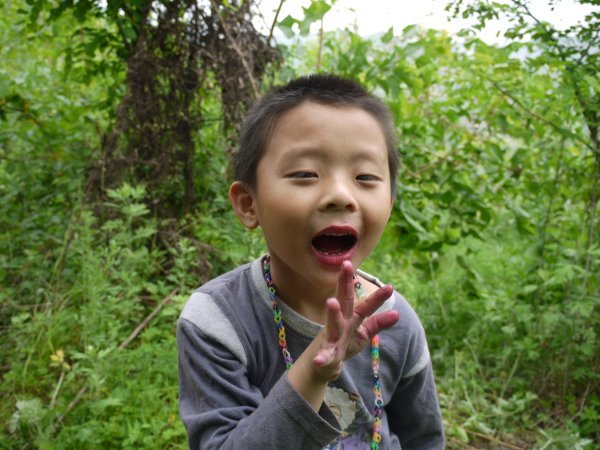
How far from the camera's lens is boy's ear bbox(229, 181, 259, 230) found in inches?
57.2

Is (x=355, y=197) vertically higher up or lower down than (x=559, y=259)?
higher up

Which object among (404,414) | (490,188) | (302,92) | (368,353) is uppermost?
(302,92)

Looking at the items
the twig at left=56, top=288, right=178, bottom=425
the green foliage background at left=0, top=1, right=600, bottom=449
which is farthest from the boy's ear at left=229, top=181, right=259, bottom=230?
the twig at left=56, top=288, right=178, bottom=425

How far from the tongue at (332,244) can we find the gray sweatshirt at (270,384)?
221mm

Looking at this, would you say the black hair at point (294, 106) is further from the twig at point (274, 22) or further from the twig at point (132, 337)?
the twig at point (274, 22)

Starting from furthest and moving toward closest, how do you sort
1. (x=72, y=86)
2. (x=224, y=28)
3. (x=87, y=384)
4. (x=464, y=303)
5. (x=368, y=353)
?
(x=72, y=86) → (x=464, y=303) → (x=224, y=28) → (x=87, y=384) → (x=368, y=353)

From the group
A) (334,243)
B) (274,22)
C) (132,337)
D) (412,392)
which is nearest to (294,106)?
(334,243)

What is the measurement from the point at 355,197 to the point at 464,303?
235 centimetres

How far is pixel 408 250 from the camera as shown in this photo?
3145mm

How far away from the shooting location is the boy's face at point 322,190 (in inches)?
48.9

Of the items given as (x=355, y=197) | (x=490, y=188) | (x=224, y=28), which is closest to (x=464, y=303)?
(x=490, y=188)

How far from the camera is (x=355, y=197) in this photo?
127 cm

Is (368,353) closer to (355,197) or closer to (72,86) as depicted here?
(355,197)

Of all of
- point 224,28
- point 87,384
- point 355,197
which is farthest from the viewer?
point 224,28
